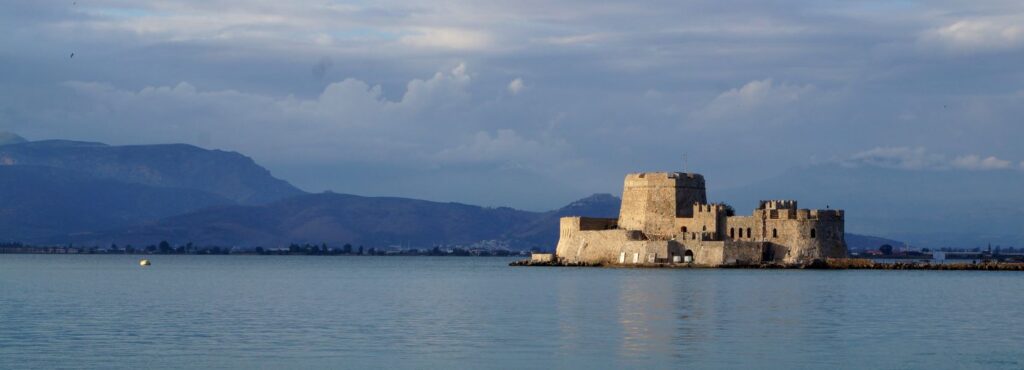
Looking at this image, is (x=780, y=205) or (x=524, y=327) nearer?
(x=524, y=327)

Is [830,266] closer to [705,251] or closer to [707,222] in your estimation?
[705,251]

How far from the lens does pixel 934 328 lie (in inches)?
1597

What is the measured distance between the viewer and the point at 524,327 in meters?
40.2

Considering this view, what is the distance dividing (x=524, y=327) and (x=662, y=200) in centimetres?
5196

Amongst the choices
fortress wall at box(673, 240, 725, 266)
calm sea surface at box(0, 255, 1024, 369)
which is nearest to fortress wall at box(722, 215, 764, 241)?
fortress wall at box(673, 240, 725, 266)

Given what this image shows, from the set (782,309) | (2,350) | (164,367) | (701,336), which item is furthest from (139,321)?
(782,309)

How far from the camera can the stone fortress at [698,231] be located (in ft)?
284

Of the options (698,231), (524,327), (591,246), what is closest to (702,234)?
(698,231)

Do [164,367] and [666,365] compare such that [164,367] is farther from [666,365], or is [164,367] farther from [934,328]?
[934,328]

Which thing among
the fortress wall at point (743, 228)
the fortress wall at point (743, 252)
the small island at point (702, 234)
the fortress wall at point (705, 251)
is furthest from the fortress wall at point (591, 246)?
the fortress wall at point (743, 252)

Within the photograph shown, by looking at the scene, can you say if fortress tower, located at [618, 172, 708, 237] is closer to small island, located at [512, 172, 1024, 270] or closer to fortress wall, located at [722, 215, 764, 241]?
small island, located at [512, 172, 1024, 270]

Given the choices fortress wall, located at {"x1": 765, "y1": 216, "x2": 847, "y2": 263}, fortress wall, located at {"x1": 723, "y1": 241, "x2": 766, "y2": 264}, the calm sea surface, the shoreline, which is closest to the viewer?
the calm sea surface

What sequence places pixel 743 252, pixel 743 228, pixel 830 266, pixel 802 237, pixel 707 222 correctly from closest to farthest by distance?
pixel 802 237
pixel 743 252
pixel 830 266
pixel 743 228
pixel 707 222

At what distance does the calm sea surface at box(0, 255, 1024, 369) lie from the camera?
31.8 m
